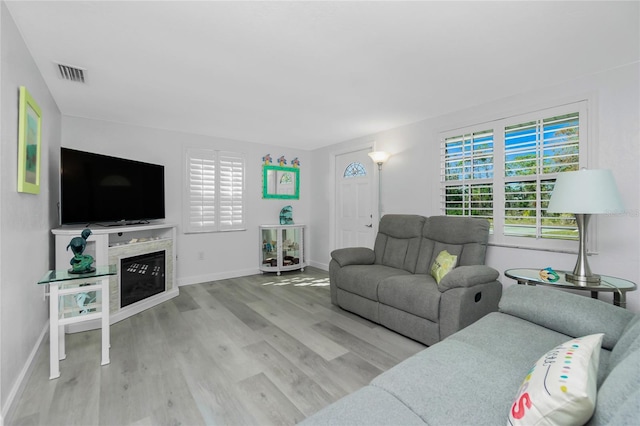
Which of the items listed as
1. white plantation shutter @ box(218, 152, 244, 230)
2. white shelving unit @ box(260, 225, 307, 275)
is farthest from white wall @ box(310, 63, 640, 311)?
white plantation shutter @ box(218, 152, 244, 230)

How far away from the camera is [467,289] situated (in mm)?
2291

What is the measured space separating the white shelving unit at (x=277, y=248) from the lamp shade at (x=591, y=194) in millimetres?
3750

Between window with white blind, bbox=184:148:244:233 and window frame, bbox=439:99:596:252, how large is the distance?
10.5 ft

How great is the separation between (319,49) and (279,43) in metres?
0.28

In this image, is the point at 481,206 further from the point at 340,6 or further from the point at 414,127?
the point at 340,6

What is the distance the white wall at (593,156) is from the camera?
224 cm

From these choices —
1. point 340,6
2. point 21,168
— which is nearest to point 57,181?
point 21,168

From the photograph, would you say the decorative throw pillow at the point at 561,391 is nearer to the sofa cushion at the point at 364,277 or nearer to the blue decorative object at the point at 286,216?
the sofa cushion at the point at 364,277

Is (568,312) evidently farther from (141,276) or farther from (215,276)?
(215,276)

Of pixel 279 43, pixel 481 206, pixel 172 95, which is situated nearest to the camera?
pixel 279 43

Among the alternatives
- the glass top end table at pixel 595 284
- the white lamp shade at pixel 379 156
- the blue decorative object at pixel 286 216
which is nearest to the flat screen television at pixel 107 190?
the blue decorative object at pixel 286 216

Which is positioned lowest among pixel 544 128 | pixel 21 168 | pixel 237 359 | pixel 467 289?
pixel 237 359

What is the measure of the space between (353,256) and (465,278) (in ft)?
4.38

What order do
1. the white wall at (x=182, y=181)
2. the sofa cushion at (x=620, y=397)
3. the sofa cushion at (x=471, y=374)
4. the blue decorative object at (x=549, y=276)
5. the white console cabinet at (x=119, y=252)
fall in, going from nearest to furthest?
the sofa cushion at (x=620, y=397), the sofa cushion at (x=471, y=374), the blue decorative object at (x=549, y=276), the white console cabinet at (x=119, y=252), the white wall at (x=182, y=181)
